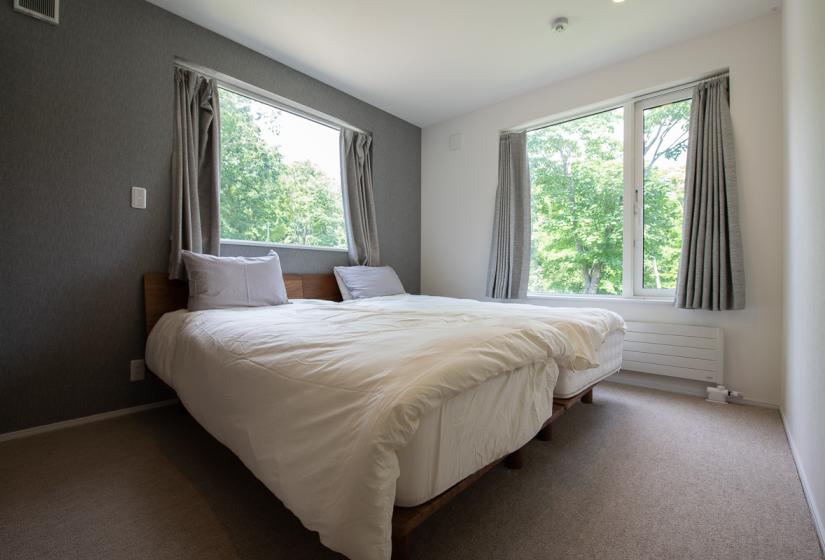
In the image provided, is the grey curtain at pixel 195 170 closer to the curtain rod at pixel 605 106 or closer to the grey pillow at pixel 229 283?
the grey pillow at pixel 229 283

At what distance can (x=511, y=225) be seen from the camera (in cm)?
360

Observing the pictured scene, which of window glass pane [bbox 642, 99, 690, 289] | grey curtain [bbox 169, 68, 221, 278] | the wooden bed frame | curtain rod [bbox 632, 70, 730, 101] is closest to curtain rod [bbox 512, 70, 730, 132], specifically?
curtain rod [bbox 632, 70, 730, 101]

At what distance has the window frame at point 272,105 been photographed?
104 inches

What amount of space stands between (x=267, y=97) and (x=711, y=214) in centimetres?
351

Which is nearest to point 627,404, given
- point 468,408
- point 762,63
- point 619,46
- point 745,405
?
point 745,405

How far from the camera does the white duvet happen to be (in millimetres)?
795

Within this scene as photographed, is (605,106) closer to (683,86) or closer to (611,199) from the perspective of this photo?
(683,86)

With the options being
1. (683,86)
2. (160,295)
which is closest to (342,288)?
(160,295)

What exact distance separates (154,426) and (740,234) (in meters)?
3.92

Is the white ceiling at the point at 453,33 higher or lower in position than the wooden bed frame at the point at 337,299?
higher

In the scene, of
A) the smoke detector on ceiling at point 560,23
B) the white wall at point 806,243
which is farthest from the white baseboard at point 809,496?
the smoke detector on ceiling at point 560,23

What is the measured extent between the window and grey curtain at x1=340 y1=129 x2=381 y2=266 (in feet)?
5.40

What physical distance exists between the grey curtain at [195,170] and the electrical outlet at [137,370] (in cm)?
58

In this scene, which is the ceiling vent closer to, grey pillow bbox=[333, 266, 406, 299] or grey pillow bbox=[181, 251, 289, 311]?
grey pillow bbox=[181, 251, 289, 311]
